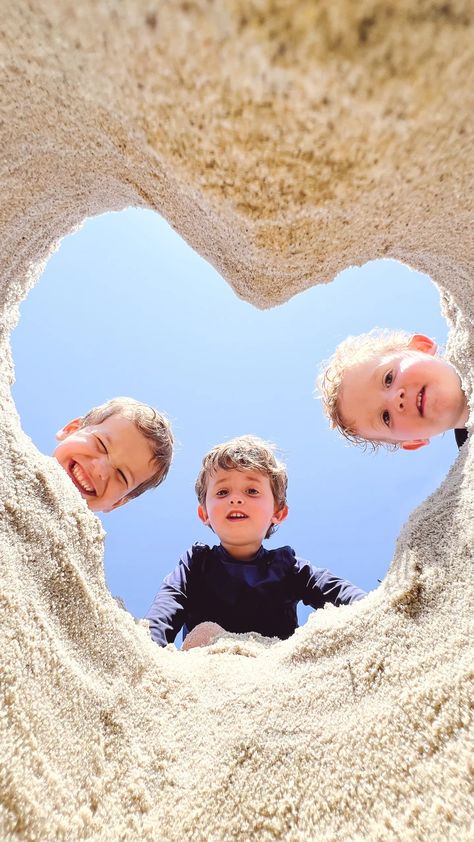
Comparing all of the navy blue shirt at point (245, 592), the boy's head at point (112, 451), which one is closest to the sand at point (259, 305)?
the boy's head at point (112, 451)

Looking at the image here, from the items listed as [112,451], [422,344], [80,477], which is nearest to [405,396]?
[422,344]

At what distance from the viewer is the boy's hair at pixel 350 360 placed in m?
2.19

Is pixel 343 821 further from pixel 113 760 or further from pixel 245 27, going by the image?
pixel 245 27

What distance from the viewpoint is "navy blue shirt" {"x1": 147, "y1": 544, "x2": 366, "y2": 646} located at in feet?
6.19

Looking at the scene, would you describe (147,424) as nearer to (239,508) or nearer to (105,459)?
(105,459)

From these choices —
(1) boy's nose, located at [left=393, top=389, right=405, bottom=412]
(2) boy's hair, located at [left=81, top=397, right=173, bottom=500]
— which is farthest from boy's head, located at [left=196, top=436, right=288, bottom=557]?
(1) boy's nose, located at [left=393, top=389, right=405, bottom=412]

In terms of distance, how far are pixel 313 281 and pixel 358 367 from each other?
126 cm

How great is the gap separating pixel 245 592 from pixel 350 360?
122 cm

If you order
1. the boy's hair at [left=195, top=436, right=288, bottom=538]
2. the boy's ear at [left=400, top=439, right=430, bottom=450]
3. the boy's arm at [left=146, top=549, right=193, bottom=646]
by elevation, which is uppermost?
the boy's ear at [left=400, top=439, right=430, bottom=450]

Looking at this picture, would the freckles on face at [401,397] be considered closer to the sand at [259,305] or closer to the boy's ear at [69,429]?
the sand at [259,305]

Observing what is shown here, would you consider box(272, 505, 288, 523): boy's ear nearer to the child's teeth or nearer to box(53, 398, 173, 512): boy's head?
box(53, 398, 173, 512): boy's head

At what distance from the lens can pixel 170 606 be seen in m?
1.83

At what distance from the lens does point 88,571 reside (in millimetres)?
957

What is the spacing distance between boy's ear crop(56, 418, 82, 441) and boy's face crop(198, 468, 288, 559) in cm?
70
